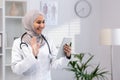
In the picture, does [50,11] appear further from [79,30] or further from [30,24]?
[30,24]

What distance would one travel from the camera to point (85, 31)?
4.31 m

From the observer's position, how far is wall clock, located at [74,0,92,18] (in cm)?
425

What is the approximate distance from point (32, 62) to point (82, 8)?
2.62 m

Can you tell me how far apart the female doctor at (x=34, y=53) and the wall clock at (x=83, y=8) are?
228 cm

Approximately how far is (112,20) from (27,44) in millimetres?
2415

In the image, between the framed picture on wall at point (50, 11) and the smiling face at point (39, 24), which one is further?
the framed picture on wall at point (50, 11)

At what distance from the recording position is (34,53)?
1911 millimetres

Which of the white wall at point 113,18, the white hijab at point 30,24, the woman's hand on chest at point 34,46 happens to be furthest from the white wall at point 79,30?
the woman's hand on chest at point 34,46

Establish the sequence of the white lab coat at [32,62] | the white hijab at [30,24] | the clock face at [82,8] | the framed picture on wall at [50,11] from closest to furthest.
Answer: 1. the white lab coat at [32,62]
2. the white hijab at [30,24]
3. the framed picture on wall at [50,11]
4. the clock face at [82,8]

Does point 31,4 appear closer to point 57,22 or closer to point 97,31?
point 57,22

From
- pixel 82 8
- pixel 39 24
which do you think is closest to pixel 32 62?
pixel 39 24

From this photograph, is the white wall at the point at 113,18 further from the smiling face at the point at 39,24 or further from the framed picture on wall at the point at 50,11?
the smiling face at the point at 39,24

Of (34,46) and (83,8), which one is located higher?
(83,8)

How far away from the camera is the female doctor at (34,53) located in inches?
75.0
